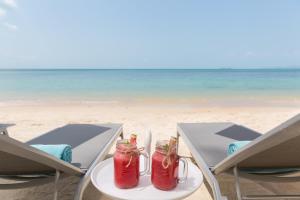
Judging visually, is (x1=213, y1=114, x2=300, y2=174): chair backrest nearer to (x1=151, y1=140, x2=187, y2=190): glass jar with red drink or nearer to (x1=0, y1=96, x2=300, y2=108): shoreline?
(x1=151, y1=140, x2=187, y2=190): glass jar with red drink

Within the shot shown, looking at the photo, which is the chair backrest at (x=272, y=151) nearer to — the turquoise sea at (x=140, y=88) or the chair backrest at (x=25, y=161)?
the chair backrest at (x=25, y=161)

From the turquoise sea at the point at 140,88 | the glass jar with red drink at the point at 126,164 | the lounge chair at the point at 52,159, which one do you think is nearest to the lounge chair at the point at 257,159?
the glass jar with red drink at the point at 126,164

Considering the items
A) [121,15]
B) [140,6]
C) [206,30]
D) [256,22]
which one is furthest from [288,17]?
[121,15]

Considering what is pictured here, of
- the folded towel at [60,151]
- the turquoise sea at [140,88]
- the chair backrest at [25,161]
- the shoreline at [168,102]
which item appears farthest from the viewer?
the turquoise sea at [140,88]

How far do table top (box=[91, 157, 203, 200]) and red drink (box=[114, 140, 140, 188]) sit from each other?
36mm

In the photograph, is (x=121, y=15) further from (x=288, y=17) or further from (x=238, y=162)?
(x=238, y=162)

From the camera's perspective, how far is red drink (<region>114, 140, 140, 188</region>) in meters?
1.00

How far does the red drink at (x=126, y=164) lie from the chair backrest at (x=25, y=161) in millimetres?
354

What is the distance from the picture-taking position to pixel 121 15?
22469mm

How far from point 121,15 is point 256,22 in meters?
16.5

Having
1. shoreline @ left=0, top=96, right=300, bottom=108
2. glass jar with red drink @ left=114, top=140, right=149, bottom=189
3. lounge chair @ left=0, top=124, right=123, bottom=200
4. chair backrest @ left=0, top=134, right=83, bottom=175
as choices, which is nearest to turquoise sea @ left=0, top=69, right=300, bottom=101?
shoreline @ left=0, top=96, right=300, bottom=108

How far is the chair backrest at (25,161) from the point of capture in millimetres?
909

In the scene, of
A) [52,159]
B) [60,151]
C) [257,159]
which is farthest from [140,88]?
[52,159]

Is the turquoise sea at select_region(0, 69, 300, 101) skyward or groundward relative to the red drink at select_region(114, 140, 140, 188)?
skyward
